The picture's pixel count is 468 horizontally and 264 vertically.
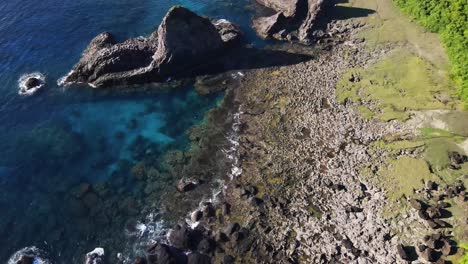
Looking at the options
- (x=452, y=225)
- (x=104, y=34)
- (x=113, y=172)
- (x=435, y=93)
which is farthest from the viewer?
(x=104, y=34)

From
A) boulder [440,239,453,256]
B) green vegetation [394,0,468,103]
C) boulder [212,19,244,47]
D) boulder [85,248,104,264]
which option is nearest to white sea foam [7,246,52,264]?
boulder [85,248,104,264]

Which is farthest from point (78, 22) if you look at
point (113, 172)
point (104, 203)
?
point (104, 203)

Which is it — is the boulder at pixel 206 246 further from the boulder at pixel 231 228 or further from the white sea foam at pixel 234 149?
the white sea foam at pixel 234 149

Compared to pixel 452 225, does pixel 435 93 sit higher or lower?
higher

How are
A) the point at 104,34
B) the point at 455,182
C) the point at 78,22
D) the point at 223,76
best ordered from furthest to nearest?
1. the point at 78,22
2. the point at 104,34
3. the point at 223,76
4. the point at 455,182

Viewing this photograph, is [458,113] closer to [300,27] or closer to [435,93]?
[435,93]

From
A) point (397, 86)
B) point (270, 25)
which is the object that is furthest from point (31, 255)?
point (397, 86)

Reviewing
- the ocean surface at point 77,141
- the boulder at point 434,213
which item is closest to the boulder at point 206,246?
the ocean surface at point 77,141
